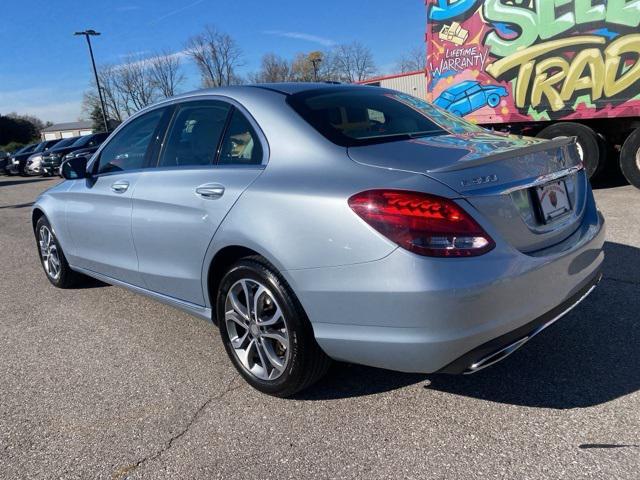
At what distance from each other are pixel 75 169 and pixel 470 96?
6.43 m

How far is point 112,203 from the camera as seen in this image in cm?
381

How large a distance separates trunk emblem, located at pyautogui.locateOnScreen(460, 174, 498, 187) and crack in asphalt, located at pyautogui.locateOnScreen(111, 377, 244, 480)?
1704 mm

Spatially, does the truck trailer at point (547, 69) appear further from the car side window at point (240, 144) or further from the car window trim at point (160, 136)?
the car side window at point (240, 144)

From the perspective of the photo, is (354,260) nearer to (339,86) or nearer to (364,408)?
(364,408)

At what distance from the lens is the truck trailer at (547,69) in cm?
721

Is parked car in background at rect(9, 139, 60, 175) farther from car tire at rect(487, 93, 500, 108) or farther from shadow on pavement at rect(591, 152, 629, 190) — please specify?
shadow on pavement at rect(591, 152, 629, 190)

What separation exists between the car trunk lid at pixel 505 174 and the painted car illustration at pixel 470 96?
5.93 metres

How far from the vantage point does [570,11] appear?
7.32 m

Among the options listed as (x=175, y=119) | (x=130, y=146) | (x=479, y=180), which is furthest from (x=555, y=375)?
(x=130, y=146)

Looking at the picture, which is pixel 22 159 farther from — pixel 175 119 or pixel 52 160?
pixel 175 119

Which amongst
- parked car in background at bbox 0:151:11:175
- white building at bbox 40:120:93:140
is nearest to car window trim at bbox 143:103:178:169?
parked car in background at bbox 0:151:11:175

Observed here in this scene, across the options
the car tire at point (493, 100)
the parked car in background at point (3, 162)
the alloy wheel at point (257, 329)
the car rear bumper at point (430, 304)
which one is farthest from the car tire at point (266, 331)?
the parked car in background at point (3, 162)

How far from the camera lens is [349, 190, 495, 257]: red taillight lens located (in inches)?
83.8

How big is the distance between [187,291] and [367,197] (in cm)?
149
